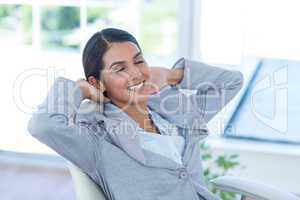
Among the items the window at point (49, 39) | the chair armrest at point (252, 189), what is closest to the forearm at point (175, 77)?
the chair armrest at point (252, 189)

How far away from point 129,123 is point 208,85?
1.19 ft

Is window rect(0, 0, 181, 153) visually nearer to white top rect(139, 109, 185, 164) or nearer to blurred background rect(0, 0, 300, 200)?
blurred background rect(0, 0, 300, 200)

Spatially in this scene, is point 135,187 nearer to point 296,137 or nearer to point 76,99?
point 76,99

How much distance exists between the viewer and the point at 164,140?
1856 mm

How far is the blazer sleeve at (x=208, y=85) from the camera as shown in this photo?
199cm

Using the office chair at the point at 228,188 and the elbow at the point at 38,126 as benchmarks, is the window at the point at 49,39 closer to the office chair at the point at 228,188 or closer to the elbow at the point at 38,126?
the office chair at the point at 228,188

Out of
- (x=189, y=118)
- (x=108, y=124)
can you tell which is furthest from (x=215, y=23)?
(x=108, y=124)

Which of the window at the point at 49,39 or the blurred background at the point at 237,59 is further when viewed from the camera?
the window at the point at 49,39

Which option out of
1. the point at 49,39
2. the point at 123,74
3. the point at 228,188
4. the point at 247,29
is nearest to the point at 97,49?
the point at 123,74

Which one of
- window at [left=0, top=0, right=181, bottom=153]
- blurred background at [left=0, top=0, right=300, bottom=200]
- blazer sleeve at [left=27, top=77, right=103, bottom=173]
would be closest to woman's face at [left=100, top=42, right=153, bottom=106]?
blazer sleeve at [left=27, top=77, right=103, bottom=173]

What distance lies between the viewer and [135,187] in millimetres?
1719

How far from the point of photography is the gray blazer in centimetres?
162

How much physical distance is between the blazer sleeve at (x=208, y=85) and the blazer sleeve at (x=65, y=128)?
43 cm

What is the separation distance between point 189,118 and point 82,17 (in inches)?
68.9
